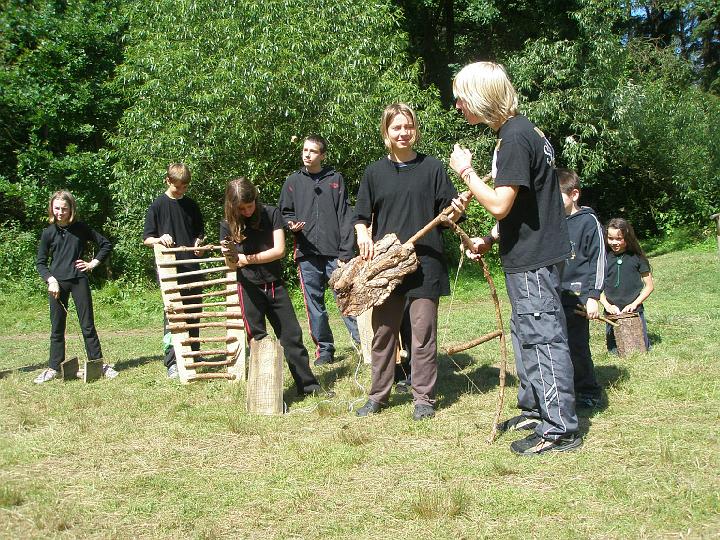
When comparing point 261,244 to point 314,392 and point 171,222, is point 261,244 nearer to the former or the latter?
point 314,392

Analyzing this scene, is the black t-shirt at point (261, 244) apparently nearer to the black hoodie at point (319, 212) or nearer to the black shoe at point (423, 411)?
the black hoodie at point (319, 212)

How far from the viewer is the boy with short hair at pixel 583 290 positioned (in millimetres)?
4883

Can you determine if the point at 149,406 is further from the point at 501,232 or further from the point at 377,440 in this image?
the point at 501,232

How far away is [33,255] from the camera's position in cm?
1608

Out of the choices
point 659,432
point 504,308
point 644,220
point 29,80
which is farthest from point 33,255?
point 644,220

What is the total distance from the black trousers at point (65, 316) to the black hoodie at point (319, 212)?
7.05 feet

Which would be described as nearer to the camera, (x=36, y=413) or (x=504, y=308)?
(x=36, y=413)

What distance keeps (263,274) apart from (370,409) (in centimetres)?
139

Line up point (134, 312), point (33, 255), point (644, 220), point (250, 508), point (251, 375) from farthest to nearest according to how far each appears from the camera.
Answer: point (644, 220)
point (33, 255)
point (134, 312)
point (251, 375)
point (250, 508)

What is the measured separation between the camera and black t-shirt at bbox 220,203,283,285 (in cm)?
561

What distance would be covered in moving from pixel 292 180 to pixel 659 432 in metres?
4.27

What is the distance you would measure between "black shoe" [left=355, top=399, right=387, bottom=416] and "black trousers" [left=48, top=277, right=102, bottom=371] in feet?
10.7

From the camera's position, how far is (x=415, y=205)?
16.0ft

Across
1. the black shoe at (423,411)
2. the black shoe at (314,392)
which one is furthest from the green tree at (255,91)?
the black shoe at (423,411)
